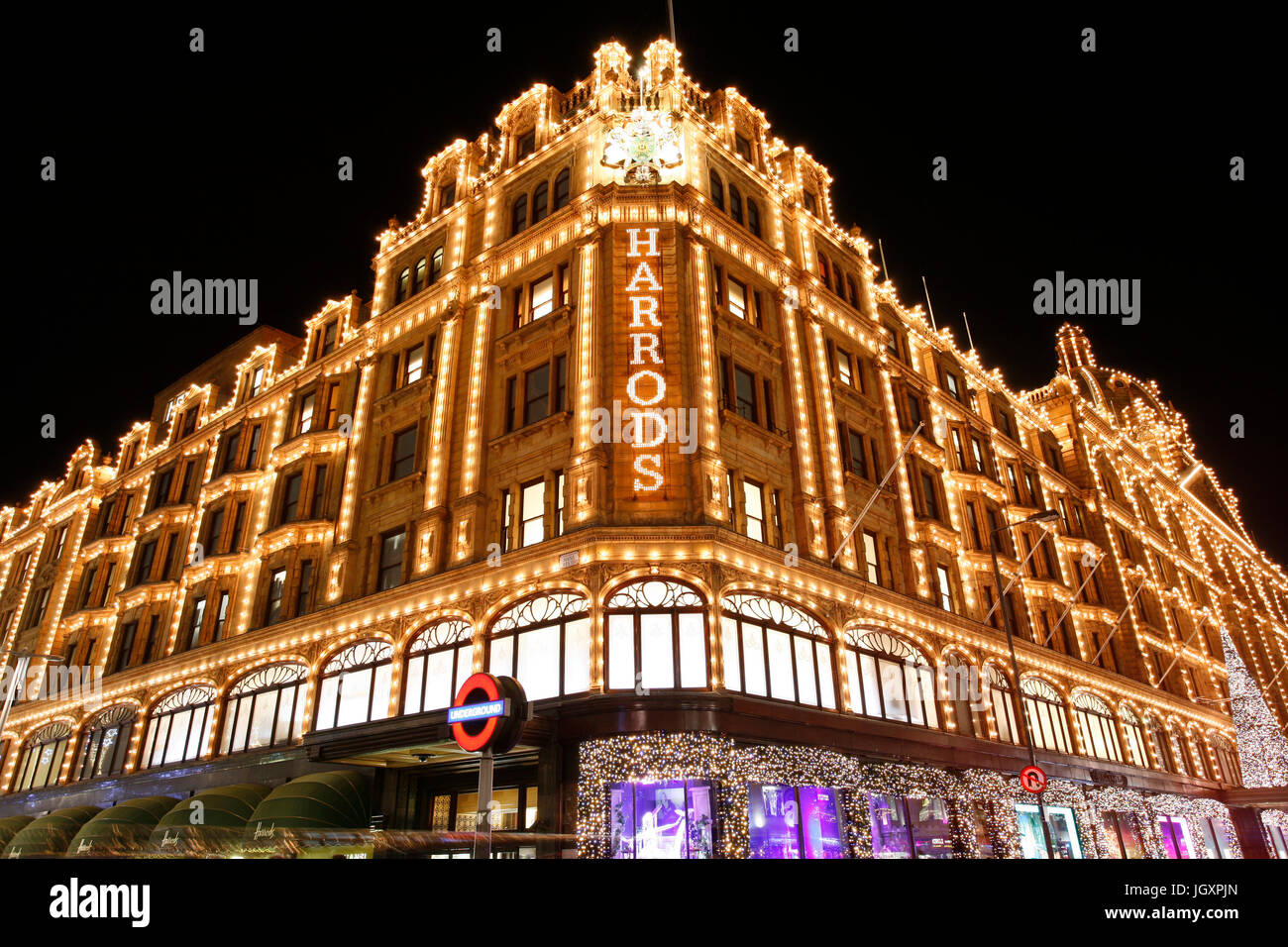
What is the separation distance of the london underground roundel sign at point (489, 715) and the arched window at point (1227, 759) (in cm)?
5024

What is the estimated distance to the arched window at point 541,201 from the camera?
111 ft

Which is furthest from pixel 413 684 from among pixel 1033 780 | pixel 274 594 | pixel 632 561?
pixel 1033 780

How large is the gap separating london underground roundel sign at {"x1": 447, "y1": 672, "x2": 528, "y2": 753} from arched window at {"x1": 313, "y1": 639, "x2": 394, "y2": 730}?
14.1 metres

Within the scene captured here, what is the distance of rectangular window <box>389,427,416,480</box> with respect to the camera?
106 feet

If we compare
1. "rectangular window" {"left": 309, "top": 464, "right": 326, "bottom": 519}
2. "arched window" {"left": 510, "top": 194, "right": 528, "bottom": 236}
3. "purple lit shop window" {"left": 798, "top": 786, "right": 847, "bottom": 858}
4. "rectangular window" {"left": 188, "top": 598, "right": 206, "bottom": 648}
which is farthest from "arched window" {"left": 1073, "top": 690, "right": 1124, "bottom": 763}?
"rectangular window" {"left": 188, "top": 598, "right": 206, "bottom": 648}

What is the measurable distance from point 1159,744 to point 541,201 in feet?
134

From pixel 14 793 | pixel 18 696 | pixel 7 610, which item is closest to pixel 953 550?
pixel 14 793

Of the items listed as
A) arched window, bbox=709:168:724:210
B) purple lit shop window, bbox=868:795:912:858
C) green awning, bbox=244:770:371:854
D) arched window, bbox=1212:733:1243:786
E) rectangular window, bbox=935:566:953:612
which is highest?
arched window, bbox=709:168:724:210

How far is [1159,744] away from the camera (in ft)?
140

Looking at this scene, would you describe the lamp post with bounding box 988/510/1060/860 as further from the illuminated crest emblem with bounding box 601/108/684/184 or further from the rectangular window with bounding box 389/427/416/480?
the rectangular window with bounding box 389/427/416/480

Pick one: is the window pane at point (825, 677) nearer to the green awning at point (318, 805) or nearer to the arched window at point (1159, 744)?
the green awning at point (318, 805)

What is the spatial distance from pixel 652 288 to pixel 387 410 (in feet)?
42.6

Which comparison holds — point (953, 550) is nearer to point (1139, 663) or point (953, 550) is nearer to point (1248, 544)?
point (1139, 663)

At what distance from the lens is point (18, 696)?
4347 cm
